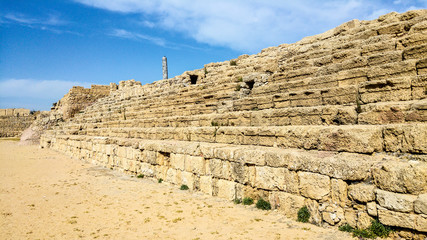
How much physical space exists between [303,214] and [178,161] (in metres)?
3.54

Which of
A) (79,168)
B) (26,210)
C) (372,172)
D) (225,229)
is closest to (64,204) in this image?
(26,210)

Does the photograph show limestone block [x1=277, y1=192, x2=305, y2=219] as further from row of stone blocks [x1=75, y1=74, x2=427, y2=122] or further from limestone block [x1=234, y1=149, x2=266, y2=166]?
row of stone blocks [x1=75, y1=74, x2=427, y2=122]

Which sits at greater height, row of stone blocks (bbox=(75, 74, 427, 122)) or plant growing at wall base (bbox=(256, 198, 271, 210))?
row of stone blocks (bbox=(75, 74, 427, 122))

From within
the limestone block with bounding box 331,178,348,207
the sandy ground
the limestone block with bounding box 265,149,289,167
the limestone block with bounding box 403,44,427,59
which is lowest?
the sandy ground

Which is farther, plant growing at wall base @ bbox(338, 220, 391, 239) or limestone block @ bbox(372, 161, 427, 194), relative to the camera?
plant growing at wall base @ bbox(338, 220, 391, 239)

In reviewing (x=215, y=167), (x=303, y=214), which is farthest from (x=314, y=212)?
(x=215, y=167)

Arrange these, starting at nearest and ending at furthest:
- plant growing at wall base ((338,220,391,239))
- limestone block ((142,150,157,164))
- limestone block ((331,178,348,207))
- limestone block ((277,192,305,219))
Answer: plant growing at wall base ((338,220,391,239)), limestone block ((331,178,348,207)), limestone block ((277,192,305,219)), limestone block ((142,150,157,164))

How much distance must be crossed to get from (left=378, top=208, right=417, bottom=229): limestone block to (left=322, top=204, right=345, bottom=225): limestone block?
520 millimetres

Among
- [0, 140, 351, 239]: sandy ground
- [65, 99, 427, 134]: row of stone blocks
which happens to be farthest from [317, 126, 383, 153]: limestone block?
[0, 140, 351, 239]: sandy ground

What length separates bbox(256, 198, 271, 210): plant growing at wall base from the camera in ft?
15.3

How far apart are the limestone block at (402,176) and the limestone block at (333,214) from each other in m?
0.64

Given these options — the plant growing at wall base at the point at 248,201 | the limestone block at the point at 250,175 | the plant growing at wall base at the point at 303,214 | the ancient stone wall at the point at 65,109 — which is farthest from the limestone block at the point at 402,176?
the ancient stone wall at the point at 65,109

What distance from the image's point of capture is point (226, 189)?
5477 millimetres

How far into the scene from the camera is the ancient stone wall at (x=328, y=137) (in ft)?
11.2
